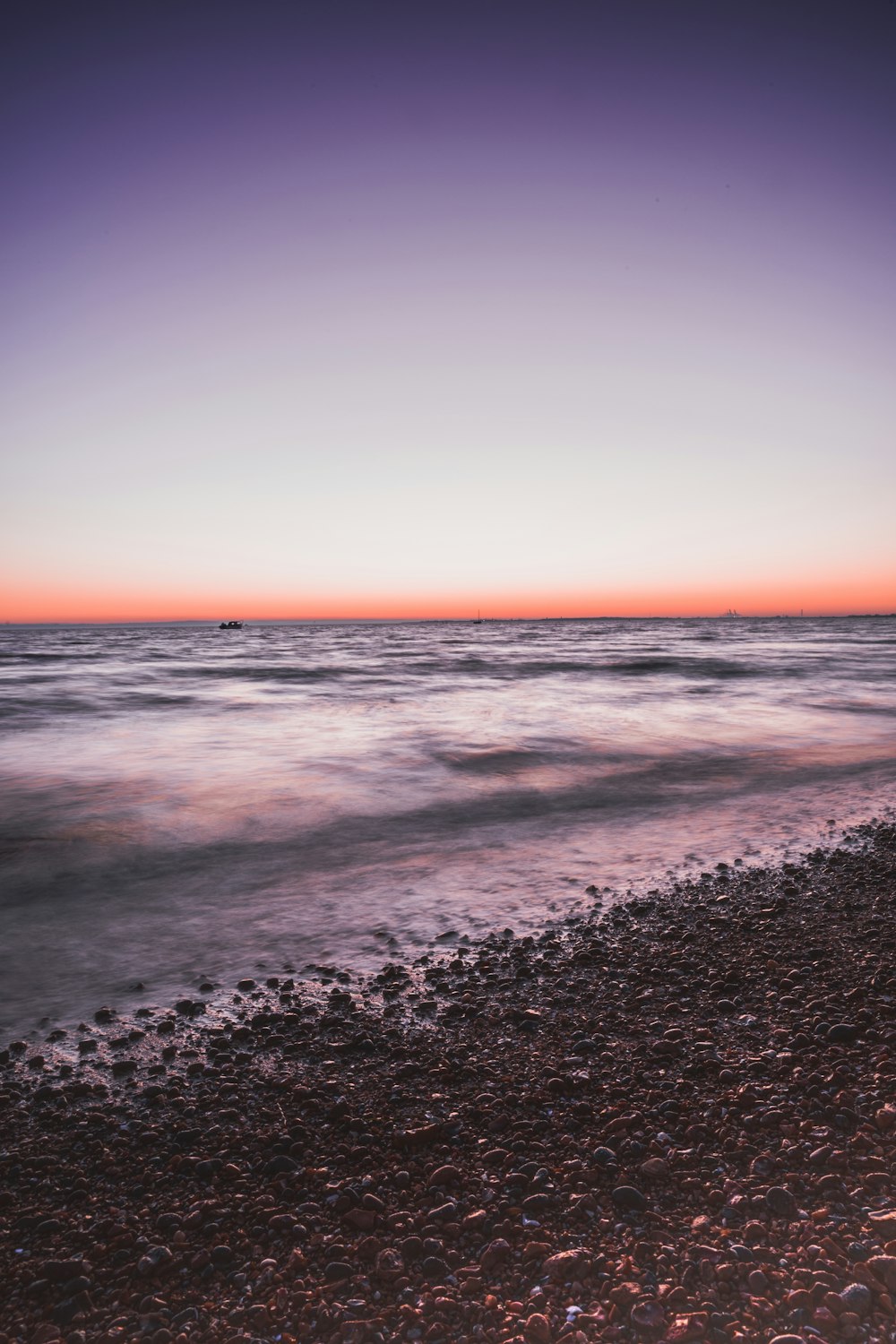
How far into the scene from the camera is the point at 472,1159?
8.97 feet

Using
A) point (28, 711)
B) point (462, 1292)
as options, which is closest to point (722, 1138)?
point (462, 1292)

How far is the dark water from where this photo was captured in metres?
5.20

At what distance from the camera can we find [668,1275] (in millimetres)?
2178

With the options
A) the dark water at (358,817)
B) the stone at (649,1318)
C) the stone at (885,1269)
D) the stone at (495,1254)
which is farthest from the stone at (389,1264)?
the dark water at (358,817)

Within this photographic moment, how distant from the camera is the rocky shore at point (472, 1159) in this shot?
212 centimetres

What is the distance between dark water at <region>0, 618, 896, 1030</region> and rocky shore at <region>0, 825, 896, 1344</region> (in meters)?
0.94

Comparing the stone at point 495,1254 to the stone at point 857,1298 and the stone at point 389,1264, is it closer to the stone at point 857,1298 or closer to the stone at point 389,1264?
the stone at point 389,1264

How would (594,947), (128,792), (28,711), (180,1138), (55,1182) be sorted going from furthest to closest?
(28,711) < (128,792) < (594,947) < (180,1138) < (55,1182)

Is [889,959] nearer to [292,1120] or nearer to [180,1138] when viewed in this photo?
[292,1120]

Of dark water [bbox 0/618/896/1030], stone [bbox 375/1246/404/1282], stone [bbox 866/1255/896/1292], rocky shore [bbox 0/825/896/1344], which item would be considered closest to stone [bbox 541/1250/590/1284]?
rocky shore [bbox 0/825/896/1344]

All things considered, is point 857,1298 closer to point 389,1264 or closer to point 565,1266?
point 565,1266

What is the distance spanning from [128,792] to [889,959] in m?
9.66

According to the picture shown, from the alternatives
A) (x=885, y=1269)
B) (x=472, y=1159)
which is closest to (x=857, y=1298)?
(x=885, y=1269)

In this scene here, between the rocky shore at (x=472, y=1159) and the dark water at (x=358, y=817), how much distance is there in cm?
94
